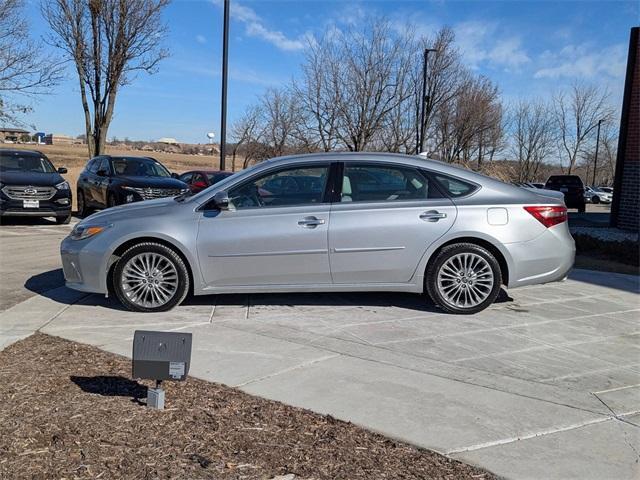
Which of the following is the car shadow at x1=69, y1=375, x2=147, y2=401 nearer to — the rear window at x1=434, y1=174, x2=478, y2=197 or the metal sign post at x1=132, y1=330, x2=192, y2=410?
the metal sign post at x1=132, y1=330, x2=192, y2=410

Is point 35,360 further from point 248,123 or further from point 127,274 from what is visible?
point 248,123

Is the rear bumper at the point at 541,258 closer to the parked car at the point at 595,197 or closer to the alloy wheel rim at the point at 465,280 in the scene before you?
the alloy wheel rim at the point at 465,280

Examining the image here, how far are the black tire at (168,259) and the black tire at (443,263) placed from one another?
2.43 m

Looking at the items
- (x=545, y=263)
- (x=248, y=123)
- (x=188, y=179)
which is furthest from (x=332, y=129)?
(x=545, y=263)

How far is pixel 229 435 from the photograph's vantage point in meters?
3.23

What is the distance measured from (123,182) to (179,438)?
10.7 metres

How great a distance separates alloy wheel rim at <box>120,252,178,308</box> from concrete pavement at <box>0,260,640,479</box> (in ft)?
0.57

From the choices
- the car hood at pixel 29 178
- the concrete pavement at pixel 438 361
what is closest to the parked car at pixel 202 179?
the car hood at pixel 29 178

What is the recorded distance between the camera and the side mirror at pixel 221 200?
18.8 feet

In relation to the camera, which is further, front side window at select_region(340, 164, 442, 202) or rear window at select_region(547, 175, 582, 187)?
rear window at select_region(547, 175, 582, 187)

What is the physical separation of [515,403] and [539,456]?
2.27ft

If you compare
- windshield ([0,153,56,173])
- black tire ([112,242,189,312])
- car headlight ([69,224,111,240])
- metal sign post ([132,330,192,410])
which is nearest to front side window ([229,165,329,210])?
black tire ([112,242,189,312])

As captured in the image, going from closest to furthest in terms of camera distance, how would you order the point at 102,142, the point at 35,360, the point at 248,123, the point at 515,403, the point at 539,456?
the point at 539,456
the point at 515,403
the point at 35,360
the point at 102,142
the point at 248,123

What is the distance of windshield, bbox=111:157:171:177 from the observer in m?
13.9
